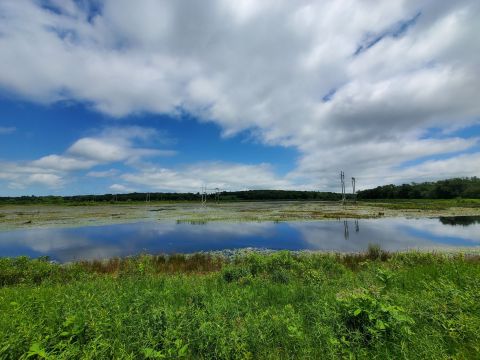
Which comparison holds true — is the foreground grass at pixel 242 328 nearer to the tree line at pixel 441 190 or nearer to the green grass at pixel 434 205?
the green grass at pixel 434 205

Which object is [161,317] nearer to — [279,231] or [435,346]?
[435,346]

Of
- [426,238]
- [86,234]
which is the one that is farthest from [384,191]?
[86,234]

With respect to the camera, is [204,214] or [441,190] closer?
[204,214]

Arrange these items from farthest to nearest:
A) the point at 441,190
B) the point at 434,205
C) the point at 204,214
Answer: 1. the point at 441,190
2. the point at 434,205
3. the point at 204,214

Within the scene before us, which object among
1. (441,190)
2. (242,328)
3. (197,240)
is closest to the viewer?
(242,328)

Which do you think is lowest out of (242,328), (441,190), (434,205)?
(434,205)

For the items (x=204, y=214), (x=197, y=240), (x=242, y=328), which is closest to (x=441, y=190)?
(x=204, y=214)

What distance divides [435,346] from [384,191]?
189 metres

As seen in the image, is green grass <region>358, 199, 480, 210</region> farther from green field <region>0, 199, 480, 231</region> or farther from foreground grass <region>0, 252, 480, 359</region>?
foreground grass <region>0, 252, 480, 359</region>

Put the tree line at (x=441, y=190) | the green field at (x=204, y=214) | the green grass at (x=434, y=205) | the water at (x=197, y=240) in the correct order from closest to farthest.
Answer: the water at (x=197, y=240) → the green field at (x=204, y=214) → the green grass at (x=434, y=205) → the tree line at (x=441, y=190)

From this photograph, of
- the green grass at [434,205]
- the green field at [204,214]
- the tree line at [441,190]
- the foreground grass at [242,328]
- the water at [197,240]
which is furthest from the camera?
the tree line at [441,190]

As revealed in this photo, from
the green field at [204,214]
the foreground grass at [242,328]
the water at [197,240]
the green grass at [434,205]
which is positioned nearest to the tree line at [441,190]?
the green grass at [434,205]

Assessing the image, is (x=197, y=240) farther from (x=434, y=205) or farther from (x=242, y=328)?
(x=434, y=205)

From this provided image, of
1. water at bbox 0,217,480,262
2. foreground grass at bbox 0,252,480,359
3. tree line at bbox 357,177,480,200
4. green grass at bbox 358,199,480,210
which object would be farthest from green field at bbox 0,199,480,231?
tree line at bbox 357,177,480,200
